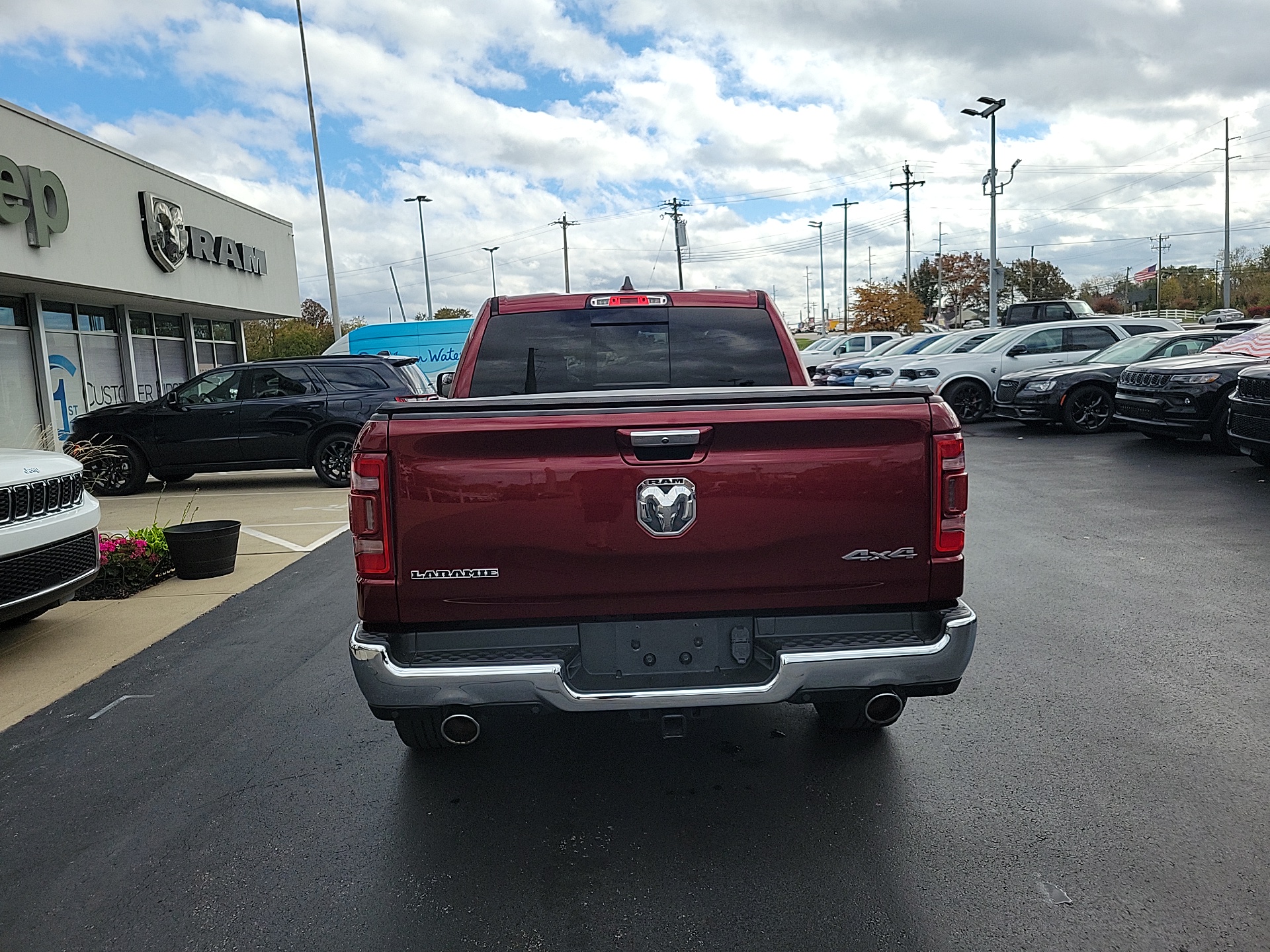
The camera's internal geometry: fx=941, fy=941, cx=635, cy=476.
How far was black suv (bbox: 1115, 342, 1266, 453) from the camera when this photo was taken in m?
11.9

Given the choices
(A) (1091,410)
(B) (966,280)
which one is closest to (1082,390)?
(A) (1091,410)

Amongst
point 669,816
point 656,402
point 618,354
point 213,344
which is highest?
point 213,344

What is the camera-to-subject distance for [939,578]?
10.5 feet

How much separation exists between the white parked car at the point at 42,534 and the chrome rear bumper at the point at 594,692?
3378 millimetres

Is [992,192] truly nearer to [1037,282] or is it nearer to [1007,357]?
[1007,357]

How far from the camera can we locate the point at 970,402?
59.6ft

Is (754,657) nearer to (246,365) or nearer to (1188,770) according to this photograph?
(1188,770)

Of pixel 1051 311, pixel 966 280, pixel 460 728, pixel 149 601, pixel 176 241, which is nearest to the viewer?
pixel 460 728

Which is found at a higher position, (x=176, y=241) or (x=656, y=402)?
(x=176, y=241)

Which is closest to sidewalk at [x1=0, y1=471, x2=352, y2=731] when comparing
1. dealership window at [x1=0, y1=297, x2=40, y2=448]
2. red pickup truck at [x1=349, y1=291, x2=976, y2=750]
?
red pickup truck at [x1=349, y1=291, x2=976, y2=750]

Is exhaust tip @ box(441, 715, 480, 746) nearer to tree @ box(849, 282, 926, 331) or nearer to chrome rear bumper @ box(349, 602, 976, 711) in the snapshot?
chrome rear bumper @ box(349, 602, 976, 711)

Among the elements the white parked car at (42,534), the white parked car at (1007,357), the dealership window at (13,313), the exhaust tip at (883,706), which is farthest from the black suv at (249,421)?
the exhaust tip at (883,706)

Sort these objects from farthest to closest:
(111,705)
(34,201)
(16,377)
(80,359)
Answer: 1. (80,359)
2. (16,377)
3. (34,201)
4. (111,705)

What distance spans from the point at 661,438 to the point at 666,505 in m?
0.22
